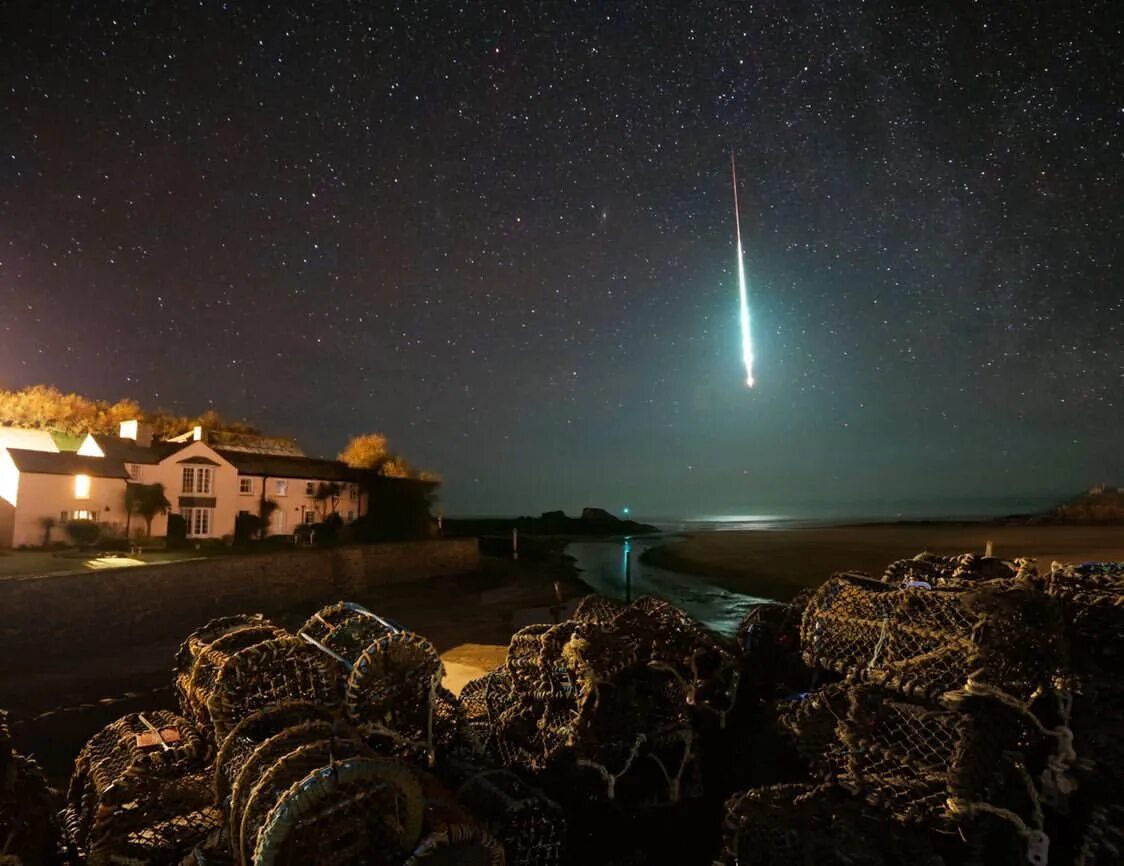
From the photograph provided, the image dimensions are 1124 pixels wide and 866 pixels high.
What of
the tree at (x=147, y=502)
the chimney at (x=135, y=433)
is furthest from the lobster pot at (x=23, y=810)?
the chimney at (x=135, y=433)

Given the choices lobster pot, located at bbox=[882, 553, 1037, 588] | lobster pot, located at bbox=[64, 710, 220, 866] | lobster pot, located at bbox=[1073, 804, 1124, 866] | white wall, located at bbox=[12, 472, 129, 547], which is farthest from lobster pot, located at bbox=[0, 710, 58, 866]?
white wall, located at bbox=[12, 472, 129, 547]

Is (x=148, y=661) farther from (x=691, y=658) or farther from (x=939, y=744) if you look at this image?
(x=939, y=744)

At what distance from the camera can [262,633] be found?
5.20 m

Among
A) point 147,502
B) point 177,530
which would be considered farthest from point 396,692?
point 177,530

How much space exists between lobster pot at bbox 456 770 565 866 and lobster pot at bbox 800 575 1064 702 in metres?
1.91

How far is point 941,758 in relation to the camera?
3379 mm

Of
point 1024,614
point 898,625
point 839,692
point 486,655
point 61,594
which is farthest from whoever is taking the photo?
point 61,594

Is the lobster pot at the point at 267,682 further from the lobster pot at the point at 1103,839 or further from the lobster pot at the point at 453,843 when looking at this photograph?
the lobster pot at the point at 1103,839

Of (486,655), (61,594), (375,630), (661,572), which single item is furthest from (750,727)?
(661,572)

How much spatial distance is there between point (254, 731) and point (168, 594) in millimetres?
16859

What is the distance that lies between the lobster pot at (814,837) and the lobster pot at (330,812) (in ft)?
5.00

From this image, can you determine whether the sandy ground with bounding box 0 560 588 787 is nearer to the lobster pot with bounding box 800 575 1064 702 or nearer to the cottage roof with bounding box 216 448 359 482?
the lobster pot with bounding box 800 575 1064 702

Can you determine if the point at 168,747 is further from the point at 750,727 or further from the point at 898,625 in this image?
the point at 898,625

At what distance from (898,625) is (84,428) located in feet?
150
